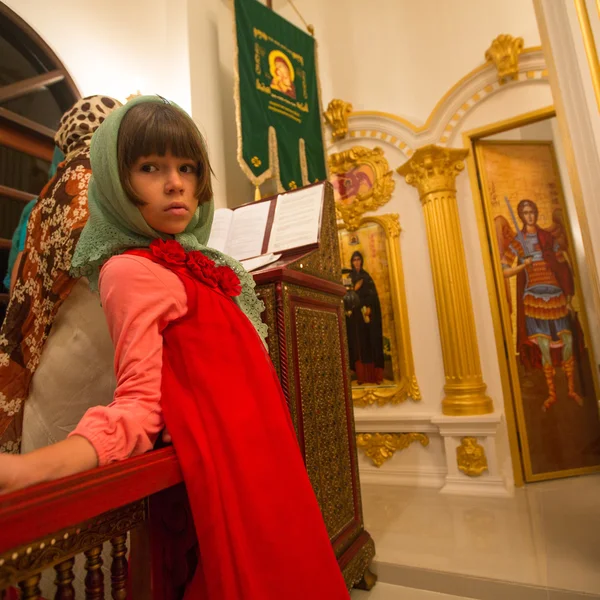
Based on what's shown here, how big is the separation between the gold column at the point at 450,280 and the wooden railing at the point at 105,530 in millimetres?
2996

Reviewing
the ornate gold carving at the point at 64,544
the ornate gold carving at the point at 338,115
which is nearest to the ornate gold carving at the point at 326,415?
the ornate gold carving at the point at 64,544

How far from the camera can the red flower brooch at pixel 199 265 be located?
34.7 inches

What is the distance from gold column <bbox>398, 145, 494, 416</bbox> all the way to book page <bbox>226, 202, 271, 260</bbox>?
2.04m

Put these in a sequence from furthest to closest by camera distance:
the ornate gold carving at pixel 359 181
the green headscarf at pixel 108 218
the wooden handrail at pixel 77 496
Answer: the ornate gold carving at pixel 359 181 < the green headscarf at pixel 108 218 < the wooden handrail at pixel 77 496

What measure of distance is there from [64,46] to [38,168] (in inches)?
28.8

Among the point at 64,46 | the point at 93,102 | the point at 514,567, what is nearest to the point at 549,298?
the point at 514,567

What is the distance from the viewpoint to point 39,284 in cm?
112

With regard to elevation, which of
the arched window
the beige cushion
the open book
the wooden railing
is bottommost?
the wooden railing

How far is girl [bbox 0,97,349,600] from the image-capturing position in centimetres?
65

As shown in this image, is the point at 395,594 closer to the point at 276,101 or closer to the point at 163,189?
the point at 163,189

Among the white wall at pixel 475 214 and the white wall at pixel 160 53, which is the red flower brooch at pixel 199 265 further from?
the white wall at pixel 475 214

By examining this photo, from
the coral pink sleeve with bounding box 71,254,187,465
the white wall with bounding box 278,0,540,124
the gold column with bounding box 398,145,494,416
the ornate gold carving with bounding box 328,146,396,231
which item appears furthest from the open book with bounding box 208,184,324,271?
A: the white wall with bounding box 278,0,540,124

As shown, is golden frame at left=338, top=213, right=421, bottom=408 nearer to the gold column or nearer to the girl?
the gold column

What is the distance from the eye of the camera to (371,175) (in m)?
4.02
